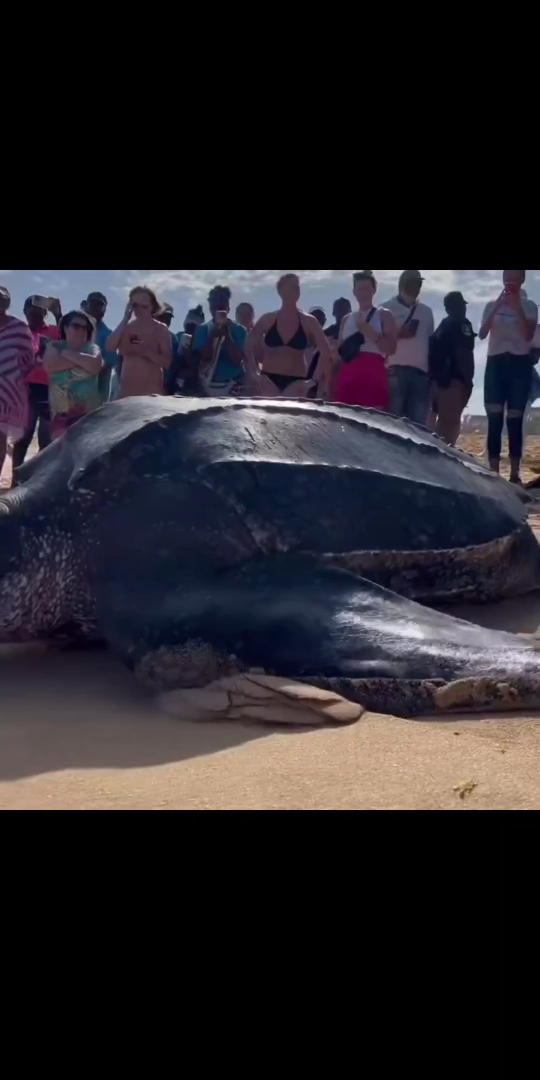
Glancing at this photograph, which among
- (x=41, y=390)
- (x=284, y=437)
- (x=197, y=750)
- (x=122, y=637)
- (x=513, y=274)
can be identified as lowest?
→ (x=197, y=750)

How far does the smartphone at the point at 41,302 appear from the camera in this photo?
19.2 feet

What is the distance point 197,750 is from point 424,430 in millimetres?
1649

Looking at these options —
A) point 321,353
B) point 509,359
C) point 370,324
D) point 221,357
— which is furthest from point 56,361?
point 509,359

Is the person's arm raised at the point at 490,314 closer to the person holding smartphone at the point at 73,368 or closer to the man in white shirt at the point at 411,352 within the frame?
the man in white shirt at the point at 411,352

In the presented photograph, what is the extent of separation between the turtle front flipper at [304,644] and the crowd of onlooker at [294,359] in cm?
226

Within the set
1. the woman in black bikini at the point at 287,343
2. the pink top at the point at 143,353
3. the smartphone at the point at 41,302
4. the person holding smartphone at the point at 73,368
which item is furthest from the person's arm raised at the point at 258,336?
the smartphone at the point at 41,302

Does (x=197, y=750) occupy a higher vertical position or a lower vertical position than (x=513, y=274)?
lower

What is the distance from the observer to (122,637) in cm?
199

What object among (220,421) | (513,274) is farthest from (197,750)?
(513,274)

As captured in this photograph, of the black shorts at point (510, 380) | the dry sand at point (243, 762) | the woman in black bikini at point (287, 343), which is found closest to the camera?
the dry sand at point (243, 762)

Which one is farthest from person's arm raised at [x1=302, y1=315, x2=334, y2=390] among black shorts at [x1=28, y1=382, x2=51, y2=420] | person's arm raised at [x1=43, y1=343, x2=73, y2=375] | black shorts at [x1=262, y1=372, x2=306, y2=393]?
black shorts at [x1=28, y1=382, x2=51, y2=420]

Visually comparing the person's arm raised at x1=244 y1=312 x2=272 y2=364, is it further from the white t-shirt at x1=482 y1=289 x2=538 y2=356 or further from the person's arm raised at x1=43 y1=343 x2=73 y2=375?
the white t-shirt at x1=482 y1=289 x2=538 y2=356

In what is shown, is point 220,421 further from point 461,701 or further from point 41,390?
point 41,390

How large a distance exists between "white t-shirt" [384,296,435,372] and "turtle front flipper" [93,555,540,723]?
2.80 m
